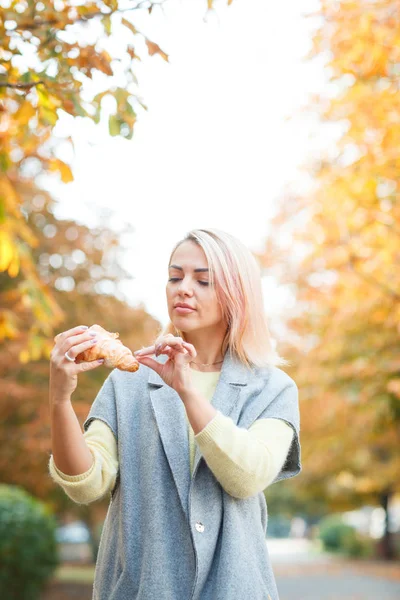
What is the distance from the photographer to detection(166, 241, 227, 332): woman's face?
2.55 meters

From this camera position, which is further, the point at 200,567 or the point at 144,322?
the point at 144,322

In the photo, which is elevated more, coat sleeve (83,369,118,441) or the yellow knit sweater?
coat sleeve (83,369,118,441)

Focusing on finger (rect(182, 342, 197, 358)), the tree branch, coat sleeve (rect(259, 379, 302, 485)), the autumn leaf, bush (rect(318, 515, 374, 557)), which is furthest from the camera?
bush (rect(318, 515, 374, 557))

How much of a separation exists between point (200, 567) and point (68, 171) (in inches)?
92.5

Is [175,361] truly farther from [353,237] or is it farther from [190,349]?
[353,237]

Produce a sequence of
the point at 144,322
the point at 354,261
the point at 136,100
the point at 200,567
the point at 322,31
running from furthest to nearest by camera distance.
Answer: the point at 144,322 < the point at 354,261 < the point at 322,31 < the point at 136,100 < the point at 200,567

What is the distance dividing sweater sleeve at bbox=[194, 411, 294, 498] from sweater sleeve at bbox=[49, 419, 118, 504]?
320mm

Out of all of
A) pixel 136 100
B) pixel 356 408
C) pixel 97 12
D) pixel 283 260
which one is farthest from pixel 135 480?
pixel 283 260

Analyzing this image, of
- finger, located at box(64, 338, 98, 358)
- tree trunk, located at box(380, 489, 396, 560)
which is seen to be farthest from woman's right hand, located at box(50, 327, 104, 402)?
tree trunk, located at box(380, 489, 396, 560)

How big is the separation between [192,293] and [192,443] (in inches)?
18.9

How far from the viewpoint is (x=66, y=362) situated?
2211 mm

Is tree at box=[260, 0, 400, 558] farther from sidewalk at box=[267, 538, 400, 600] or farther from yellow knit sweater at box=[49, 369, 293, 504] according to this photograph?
yellow knit sweater at box=[49, 369, 293, 504]

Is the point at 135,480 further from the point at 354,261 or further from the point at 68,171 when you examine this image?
the point at 354,261

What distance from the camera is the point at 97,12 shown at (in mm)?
3543
